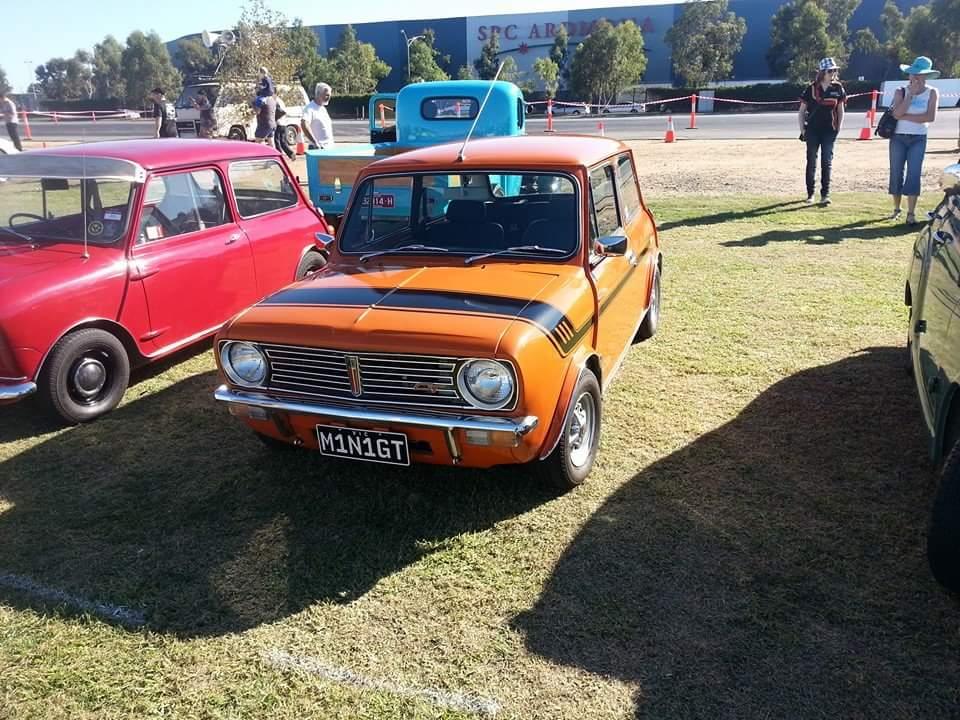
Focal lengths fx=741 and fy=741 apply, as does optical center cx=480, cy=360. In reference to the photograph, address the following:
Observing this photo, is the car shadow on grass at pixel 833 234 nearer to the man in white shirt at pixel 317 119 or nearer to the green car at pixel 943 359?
the green car at pixel 943 359

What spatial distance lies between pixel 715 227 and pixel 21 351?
334 inches

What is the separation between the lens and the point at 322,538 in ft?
11.4

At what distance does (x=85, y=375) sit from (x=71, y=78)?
98241 mm

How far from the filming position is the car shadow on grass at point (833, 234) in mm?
9031

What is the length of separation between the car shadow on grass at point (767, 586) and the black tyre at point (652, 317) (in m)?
1.64

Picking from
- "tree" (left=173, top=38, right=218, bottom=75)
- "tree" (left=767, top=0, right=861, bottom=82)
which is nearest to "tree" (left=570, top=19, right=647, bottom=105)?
"tree" (left=767, top=0, right=861, bottom=82)

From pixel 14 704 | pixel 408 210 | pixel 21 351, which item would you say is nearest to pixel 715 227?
pixel 408 210

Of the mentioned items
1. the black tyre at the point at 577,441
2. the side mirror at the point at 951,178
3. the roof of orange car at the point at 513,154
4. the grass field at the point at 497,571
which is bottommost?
the grass field at the point at 497,571

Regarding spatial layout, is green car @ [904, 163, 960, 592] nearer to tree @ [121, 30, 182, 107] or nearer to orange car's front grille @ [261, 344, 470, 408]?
orange car's front grille @ [261, 344, 470, 408]

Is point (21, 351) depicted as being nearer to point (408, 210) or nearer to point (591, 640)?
point (408, 210)

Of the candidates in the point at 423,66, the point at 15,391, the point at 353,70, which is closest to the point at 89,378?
the point at 15,391

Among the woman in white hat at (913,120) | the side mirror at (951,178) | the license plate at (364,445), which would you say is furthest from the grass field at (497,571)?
the woman in white hat at (913,120)

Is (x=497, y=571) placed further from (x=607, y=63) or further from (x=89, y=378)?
(x=607, y=63)

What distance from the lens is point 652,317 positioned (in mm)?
5949
